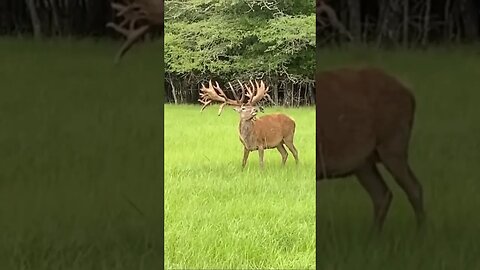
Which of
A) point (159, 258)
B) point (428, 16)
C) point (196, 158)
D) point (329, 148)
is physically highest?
point (428, 16)

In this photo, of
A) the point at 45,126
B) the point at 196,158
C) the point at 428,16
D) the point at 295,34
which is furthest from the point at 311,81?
the point at 45,126

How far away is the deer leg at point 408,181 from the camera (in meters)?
1.76

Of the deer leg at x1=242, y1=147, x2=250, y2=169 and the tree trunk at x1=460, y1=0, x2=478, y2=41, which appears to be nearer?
the tree trunk at x1=460, y1=0, x2=478, y2=41

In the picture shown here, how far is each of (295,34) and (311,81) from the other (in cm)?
20

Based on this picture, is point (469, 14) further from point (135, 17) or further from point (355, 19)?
point (135, 17)

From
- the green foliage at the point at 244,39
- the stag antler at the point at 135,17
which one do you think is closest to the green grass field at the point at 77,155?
the stag antler at the point at 135,17

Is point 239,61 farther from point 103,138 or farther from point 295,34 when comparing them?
point 103,138

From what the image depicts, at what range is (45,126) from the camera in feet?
5.73

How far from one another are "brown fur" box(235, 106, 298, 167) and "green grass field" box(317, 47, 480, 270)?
1.96 feet

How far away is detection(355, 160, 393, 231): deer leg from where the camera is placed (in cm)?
177

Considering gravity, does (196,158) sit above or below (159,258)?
above

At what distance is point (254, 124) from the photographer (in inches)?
95.3

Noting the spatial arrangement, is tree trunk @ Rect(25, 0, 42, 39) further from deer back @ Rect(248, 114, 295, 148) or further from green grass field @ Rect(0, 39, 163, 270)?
deer back @ Rect(248, 114, 295, 148)

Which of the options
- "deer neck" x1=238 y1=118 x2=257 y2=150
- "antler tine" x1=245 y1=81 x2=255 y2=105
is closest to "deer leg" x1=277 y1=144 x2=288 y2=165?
"deer neck" x1=238 y1=118 x2=257 y2=150
